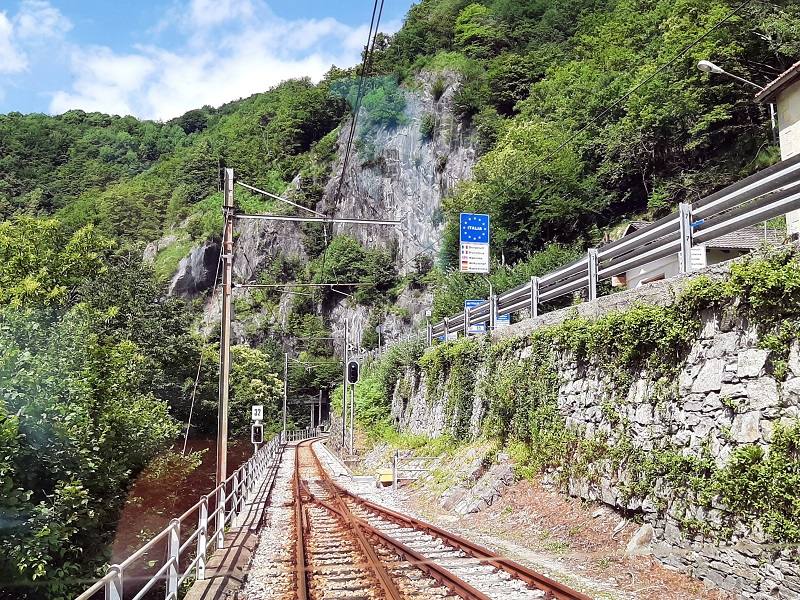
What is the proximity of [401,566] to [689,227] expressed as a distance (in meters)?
5.98

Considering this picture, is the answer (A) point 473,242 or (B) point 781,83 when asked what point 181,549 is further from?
(B) point 781,83

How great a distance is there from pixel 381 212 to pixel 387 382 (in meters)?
56.1

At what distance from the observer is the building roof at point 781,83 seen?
54.6 ft

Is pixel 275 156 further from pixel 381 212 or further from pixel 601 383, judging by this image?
pixel 601 383

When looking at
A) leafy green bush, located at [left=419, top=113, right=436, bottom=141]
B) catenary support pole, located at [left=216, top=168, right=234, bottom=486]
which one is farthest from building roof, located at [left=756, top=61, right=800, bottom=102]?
leafy green bush, located at [left=419, top=113, right=436, bottom=141]

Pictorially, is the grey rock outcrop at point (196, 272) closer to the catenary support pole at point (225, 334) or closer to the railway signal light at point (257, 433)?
the railway signal light at point (257, 433)

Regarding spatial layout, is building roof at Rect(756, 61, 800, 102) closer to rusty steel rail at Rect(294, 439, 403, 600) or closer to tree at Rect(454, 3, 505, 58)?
rusty steel rail at Rect(294, 439, 403, 600)

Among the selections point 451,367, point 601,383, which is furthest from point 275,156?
point 601,383

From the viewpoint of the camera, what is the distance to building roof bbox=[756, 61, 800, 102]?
655 inches

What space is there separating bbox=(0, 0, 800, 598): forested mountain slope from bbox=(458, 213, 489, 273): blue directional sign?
5.86 meters

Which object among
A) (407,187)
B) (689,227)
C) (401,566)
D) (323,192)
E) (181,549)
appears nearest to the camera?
(181,549)

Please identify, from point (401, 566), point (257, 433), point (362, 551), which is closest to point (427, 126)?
point (257, 433)

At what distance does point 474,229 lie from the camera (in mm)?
20531

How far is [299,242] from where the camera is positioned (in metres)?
109
